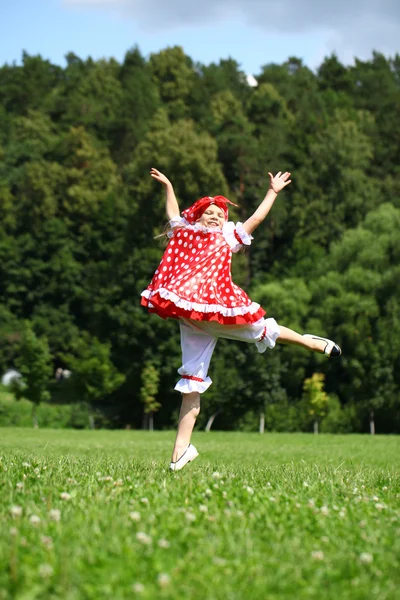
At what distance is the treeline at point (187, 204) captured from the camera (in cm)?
5166

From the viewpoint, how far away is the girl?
26.7ft

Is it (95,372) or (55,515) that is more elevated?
(95,372)

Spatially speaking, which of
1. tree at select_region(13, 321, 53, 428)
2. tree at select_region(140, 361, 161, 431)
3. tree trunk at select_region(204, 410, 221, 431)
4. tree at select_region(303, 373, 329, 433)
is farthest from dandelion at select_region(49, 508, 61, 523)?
tree at select_region(140, 361, 161, 431)

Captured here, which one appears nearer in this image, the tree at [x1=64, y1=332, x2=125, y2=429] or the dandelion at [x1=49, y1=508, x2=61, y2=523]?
the dandelion at [x1=49, y1=508, x2=61, y2=523]

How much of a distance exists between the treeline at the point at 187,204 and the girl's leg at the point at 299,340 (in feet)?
134

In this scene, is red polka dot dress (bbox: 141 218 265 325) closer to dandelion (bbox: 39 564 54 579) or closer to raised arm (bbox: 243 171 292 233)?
raised arm (bbox: 243 171 292 233)

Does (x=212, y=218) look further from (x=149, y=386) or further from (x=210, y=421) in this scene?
(x=149, y=386)

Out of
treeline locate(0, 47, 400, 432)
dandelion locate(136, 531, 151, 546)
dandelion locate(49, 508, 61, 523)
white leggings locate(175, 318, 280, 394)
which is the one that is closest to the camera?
dandelion locate(136, 531, 151, 546)

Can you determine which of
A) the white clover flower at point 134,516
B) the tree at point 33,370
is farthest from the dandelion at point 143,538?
the tree at point 33,370

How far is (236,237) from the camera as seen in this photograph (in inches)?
345

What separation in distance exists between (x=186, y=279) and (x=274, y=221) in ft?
180

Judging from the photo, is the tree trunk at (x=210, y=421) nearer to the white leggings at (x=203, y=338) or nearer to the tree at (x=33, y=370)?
the tree at (x=33, y=370)

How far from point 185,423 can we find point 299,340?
1.42 metres

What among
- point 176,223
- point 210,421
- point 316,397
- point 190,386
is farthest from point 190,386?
point 210,421
